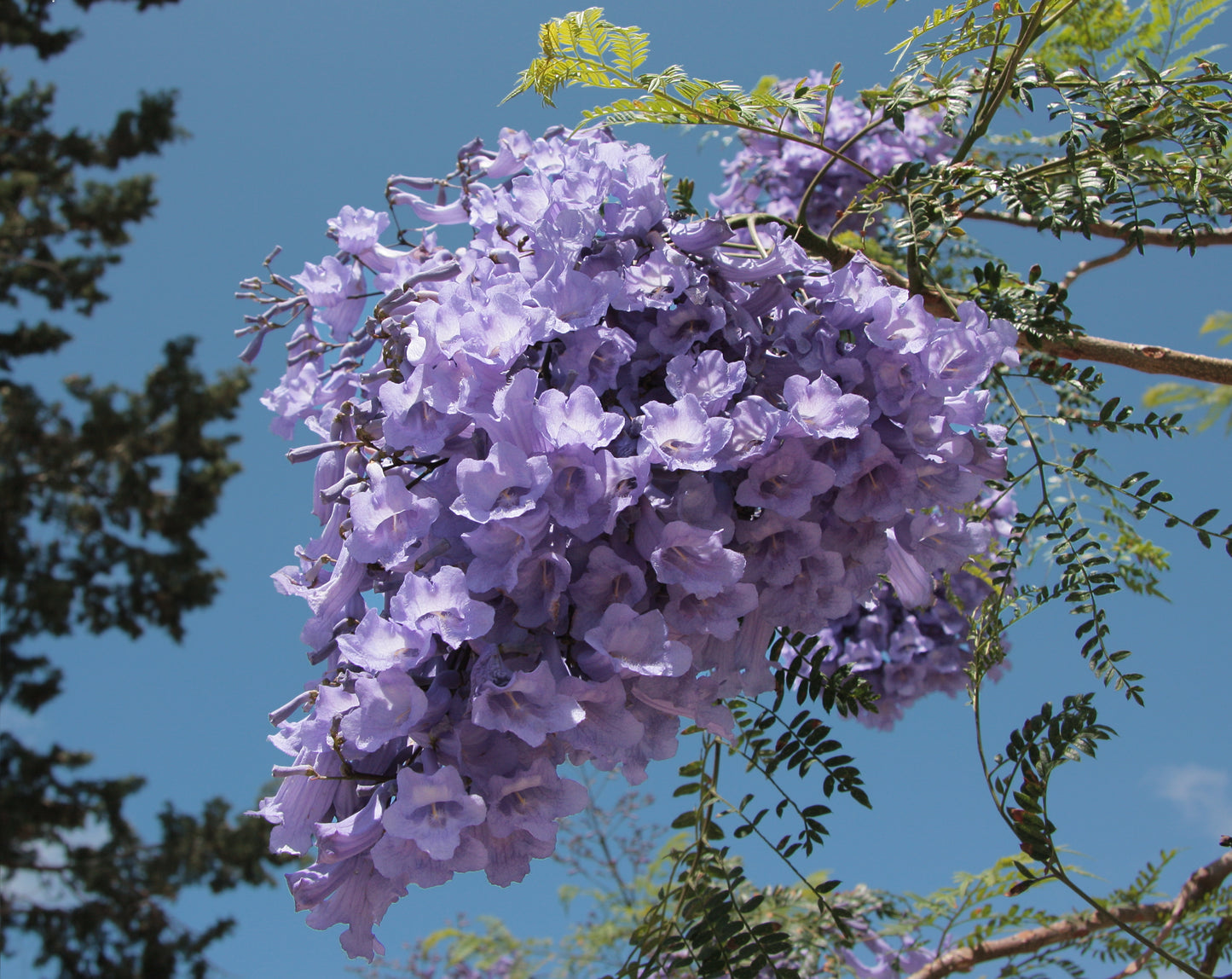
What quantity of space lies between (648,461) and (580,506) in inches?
3.0

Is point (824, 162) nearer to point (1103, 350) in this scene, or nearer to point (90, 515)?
point (1103, 350)

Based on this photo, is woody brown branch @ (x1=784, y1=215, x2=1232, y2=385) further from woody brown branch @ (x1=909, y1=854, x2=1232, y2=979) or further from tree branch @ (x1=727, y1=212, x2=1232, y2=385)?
woody brown branch @ (x1=909, y1=854, x2=1232, y2=979)

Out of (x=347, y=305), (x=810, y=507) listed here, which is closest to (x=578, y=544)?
(x=810, y=507)

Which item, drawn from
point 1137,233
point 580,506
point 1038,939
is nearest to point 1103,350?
point 1137,233

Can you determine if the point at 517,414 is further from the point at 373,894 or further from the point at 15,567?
the point at 15,567

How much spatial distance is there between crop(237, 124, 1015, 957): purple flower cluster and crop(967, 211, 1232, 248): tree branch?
0.29 meters

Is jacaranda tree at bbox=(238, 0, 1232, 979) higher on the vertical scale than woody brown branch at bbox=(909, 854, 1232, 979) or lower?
higher

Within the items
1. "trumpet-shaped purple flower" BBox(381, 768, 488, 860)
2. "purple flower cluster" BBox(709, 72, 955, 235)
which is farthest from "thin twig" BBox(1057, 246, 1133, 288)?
"trumpet-shaped purple flower" BBox(381, 768, 488, 860)

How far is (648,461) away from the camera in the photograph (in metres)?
A: 0.88

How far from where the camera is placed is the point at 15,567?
10.4m

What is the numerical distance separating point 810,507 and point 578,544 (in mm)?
247

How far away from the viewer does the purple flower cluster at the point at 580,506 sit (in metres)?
0.84

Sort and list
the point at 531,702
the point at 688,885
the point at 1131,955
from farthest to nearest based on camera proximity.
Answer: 1. the point at 1131,955
2. the point at 688,885
3. the point at 531,702

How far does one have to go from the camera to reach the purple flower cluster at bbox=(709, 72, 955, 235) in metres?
2.93
